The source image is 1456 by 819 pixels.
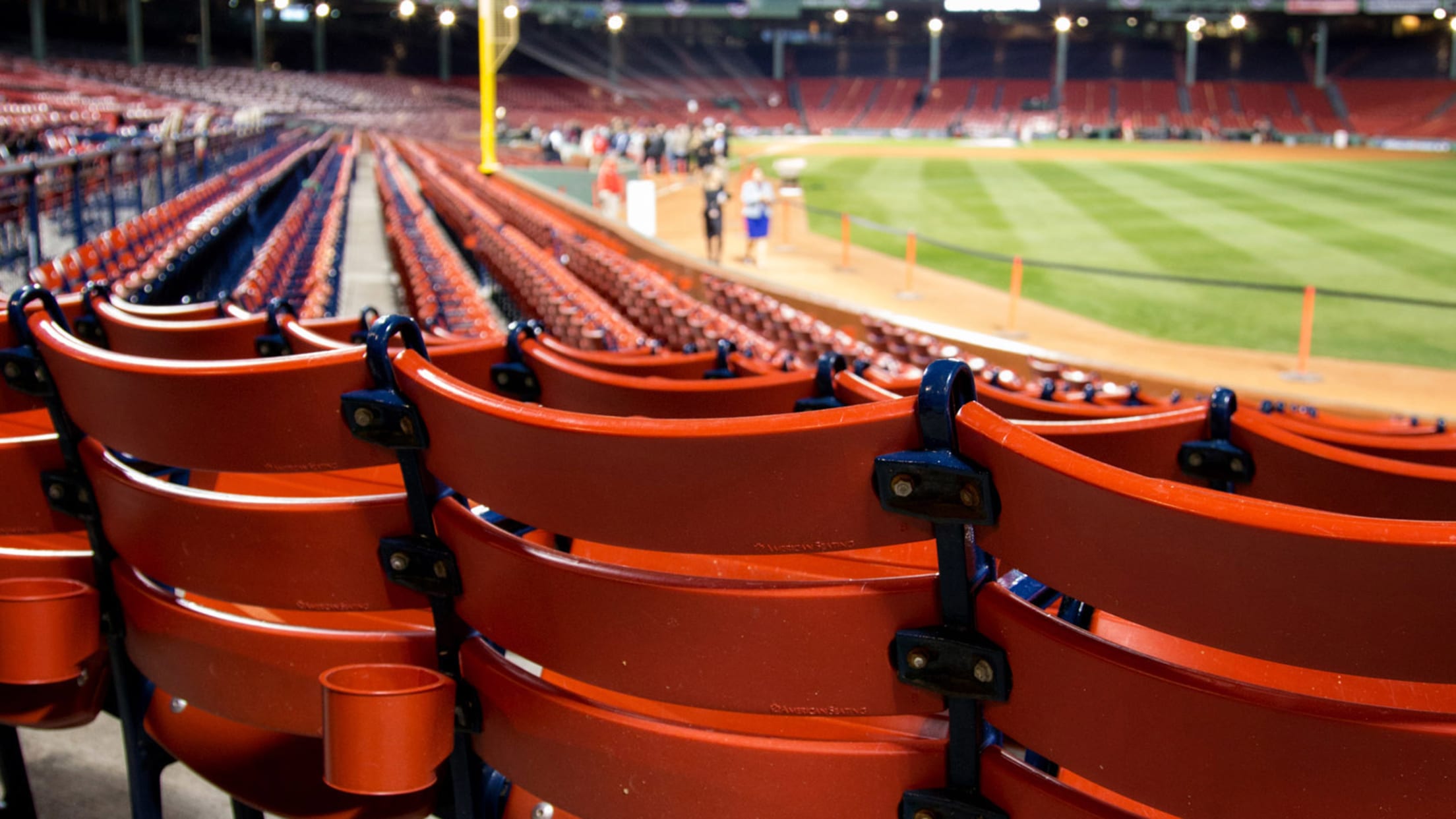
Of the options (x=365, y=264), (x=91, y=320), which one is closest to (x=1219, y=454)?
(x=91, y=320)

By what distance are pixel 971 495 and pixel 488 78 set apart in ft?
77.5

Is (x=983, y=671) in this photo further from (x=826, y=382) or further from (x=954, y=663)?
(x=826, y=382)

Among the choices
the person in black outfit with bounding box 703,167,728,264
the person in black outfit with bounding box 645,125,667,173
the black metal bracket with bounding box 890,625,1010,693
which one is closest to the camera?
the black metal bracket with bounding box 890,625,1010,693

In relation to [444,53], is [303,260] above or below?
below

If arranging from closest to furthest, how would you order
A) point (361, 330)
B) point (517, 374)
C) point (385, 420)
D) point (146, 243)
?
point (385, 420) → point (517, 374) → point (361, 330) → point (146, 243)

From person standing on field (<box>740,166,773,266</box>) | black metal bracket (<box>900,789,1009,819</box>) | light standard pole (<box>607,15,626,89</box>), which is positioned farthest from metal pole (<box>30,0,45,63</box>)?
black metal bracket (<box>900,789,1009,819</box>)

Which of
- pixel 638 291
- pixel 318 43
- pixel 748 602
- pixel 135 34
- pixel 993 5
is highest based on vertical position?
pixel 993 5

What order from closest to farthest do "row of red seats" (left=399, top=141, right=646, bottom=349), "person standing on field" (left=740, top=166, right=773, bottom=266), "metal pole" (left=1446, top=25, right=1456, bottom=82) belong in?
"row of red seats" (left=399, top=141, right=646, bottom=349) < "person standing on field" (left=740, top=166, right=773, bottom=266) < "metal pole" (left=1446, top=25, right=1456, bottom=82)

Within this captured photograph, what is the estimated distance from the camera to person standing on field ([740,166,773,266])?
602 inches

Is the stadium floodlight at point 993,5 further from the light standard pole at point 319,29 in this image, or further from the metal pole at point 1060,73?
the light standard pole at point 319,29

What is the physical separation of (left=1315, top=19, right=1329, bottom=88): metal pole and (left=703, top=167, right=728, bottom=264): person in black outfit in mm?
53124

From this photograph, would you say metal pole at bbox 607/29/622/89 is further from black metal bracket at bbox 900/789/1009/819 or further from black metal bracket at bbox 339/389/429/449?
black metal bracket at bbox 900/789/1009/819

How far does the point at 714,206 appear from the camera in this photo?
16.2m

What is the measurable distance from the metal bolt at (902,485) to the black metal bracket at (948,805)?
320 millimetres
